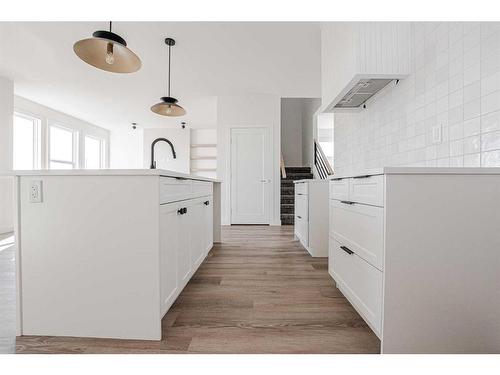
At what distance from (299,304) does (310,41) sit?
122 inches

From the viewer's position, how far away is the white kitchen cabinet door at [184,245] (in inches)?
70.3

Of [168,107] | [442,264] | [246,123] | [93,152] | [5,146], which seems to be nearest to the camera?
[442,264]

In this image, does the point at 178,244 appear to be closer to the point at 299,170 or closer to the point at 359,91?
the point at 359,91

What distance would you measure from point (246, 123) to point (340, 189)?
155 inches

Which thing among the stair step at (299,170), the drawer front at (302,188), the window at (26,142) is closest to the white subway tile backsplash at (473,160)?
the drawer front at (302,188)

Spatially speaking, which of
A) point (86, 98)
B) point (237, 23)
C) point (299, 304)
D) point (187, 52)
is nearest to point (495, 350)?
point (299, 304)

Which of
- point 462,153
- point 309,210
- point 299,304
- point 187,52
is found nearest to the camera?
point 462,153

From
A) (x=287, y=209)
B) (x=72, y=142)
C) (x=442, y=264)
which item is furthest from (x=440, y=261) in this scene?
(x=72, y=142)

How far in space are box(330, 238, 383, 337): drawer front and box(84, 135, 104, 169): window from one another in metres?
8.45

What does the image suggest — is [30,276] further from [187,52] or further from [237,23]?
[187,52]

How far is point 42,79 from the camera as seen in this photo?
475 centimetres

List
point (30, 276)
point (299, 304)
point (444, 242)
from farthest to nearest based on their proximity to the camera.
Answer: point (299, 304) → point (30, 276) → point (444, 242)

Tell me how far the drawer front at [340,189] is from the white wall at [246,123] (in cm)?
345

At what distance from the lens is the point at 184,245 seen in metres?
1.91
